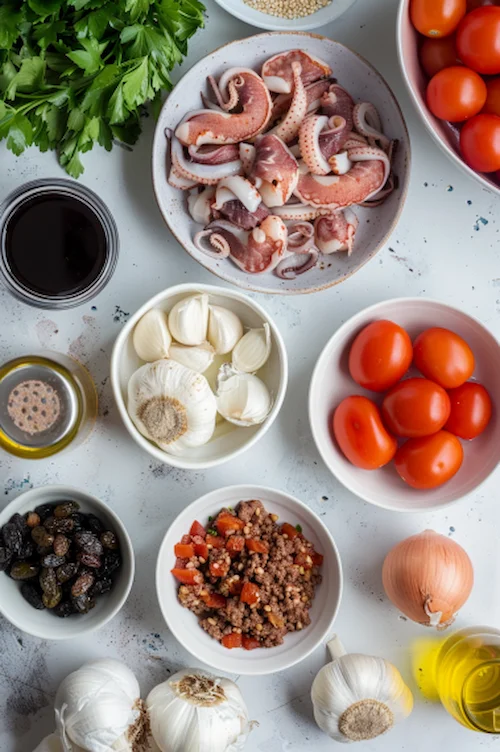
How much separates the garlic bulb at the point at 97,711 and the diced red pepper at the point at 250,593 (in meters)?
0.27

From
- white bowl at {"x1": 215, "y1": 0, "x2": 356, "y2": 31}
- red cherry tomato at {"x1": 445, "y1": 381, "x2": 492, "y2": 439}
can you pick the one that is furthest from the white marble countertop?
red cherry tomato at {"x1": 445, "y1": 381, "x2": 492, "y2": 439}

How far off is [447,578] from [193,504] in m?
0.49

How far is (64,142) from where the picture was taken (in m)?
1.52

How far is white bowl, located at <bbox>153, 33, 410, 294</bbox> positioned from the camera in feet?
4.98

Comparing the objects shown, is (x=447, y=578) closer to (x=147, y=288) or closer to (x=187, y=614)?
(x=187, y=614)

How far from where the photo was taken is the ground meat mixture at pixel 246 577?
1545mm

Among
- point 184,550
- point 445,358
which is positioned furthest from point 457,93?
point 184,550

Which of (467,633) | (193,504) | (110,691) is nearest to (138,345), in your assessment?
(193,504)

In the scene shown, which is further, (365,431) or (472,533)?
(472,533)

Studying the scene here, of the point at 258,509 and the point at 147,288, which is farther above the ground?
the point at 147,288

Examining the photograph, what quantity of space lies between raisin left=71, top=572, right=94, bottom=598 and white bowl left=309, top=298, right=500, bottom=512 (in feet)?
1.61

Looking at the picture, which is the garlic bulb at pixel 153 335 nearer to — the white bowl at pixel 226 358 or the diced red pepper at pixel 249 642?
the white bowl at pixel 226 358

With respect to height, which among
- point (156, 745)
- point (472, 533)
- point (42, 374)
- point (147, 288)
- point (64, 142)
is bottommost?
point (156, 745)

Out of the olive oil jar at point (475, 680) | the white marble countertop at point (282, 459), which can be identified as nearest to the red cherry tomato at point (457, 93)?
the white marble countertop at point (282, 459)
